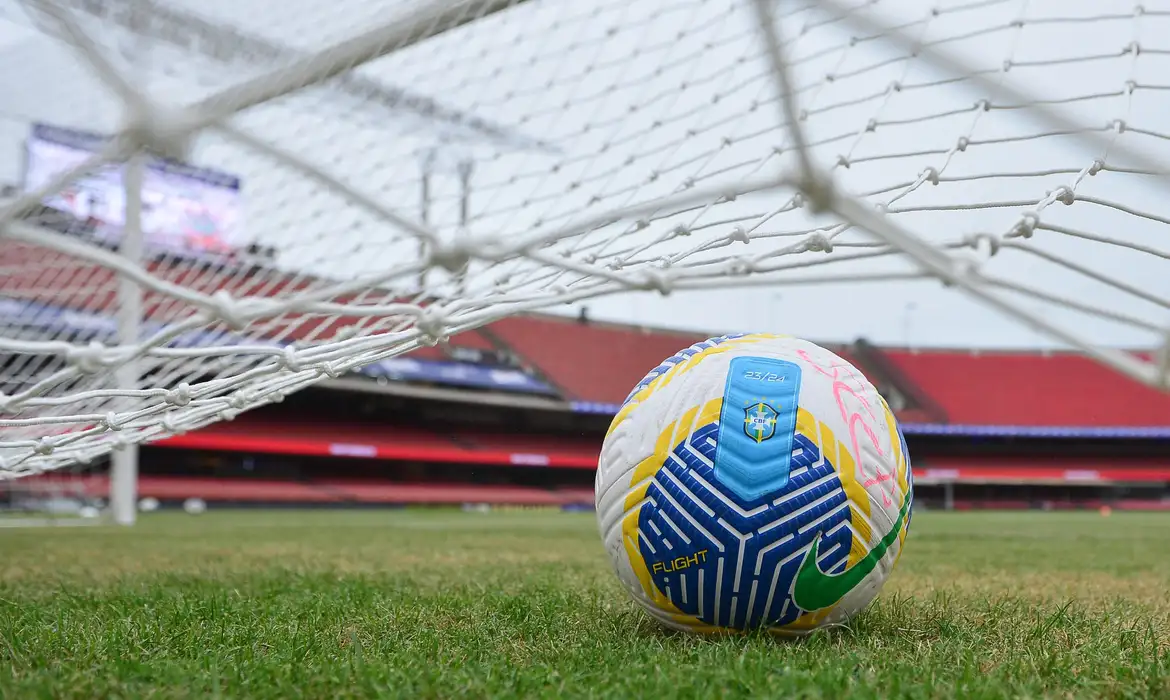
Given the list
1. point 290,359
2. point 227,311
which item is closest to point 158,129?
point 227,311

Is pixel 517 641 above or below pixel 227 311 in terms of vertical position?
below

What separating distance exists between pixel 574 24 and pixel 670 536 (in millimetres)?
2644

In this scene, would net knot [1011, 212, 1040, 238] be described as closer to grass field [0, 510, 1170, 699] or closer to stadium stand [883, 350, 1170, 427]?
grass field [0, 510, 1170, 699]

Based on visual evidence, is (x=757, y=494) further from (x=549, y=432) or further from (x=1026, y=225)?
(x=549, y=432)

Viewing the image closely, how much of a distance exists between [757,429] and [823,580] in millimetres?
424

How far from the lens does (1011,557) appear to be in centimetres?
723

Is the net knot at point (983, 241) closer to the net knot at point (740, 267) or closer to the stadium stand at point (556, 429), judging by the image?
the net knot at point (740, 267)

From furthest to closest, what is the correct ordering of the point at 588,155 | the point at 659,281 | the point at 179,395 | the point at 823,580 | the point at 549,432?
1. the point at 549,432
2. the point at 588,155
3. the point at 179,395
4. the point at 823,580
5. the point at 659,281

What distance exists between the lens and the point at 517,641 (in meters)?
2.72

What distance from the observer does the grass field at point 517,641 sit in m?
2.07

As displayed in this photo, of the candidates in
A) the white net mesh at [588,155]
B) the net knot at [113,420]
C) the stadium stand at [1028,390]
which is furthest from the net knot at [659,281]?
the stadium stand at [1028,390]

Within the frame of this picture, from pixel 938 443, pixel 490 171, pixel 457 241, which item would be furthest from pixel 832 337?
pixel 457 241

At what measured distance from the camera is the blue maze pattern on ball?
8.04 feet

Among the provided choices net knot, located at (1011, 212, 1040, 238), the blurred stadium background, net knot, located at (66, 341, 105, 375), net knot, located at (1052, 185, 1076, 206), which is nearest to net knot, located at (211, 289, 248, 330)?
net knot, located at (66, 341, 105, 375)
